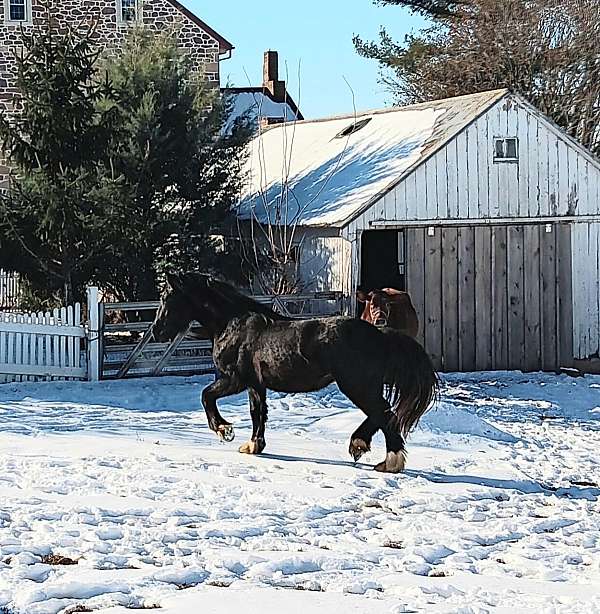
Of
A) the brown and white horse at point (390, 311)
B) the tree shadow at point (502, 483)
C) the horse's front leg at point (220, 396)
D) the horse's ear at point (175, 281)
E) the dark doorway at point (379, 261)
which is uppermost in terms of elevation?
the dark doorway at point (379, 261)

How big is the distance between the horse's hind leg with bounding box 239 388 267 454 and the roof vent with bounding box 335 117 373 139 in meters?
11.4

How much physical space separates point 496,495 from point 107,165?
1057 cm

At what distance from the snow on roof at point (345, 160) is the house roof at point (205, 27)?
8396mm

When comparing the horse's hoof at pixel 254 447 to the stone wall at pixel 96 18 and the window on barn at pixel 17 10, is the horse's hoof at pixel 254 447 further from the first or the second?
the window on barn at pixel 17 10

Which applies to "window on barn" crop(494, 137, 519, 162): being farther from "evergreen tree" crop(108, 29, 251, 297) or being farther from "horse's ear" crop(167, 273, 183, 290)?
"horse's ear" crop(167, 273, 183, 290)

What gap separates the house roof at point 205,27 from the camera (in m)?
29.6

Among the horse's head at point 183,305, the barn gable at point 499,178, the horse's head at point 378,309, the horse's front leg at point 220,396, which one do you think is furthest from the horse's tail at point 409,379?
the barn gable at point 499,178

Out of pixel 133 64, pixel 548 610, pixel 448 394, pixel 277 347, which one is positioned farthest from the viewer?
pixel 133 64

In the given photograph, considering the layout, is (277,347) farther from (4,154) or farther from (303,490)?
(4,154)

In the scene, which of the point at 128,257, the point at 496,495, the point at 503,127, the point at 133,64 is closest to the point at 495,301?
the point at 503,127

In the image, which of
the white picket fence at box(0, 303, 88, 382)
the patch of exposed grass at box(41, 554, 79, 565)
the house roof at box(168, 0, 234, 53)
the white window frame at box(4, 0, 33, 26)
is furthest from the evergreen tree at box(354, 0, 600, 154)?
the patch of exposed grass at box(41, 554, 79, 565)

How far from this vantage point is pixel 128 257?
17516 mm

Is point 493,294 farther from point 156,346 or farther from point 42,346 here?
point 42,346

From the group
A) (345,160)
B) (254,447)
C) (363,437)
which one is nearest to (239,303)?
(254,447)
